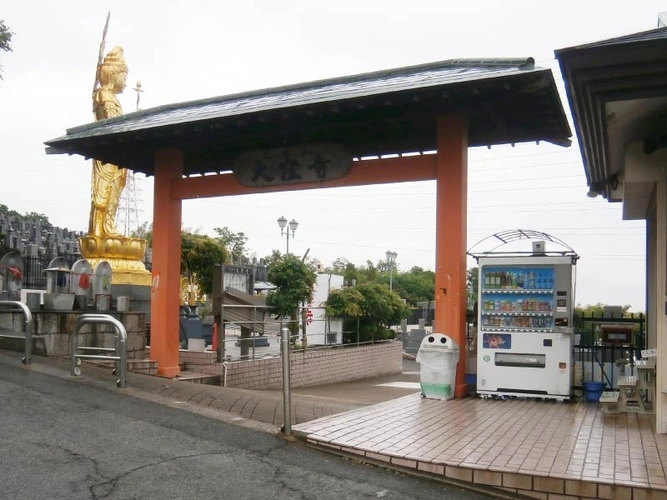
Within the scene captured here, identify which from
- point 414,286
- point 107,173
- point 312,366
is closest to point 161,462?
point 312,366

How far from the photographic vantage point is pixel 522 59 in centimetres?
816

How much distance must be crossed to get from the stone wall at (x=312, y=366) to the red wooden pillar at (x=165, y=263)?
105 cm

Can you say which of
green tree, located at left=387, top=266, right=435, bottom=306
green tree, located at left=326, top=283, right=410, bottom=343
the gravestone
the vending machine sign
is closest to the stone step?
the gravestone

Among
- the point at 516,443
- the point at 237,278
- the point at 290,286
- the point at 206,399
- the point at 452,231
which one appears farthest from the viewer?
the point at 290,286

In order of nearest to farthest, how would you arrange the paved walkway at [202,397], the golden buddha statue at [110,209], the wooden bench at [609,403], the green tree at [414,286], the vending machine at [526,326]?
the paved walkway at [202,397] → the wooden bench at [609,403] → the vending machine at [526,326] → the golden buddha statue at [110,209] → the green tree at [414,286]

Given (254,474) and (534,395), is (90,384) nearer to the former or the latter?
(254,474)

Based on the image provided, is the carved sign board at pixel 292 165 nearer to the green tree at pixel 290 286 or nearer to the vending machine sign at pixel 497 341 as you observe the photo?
the vending machine sign at pixel 497 341

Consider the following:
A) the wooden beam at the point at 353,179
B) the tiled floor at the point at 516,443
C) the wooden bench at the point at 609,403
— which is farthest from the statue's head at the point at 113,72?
the wooden bench at the point at 609,403

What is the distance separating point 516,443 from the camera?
624 centimetres

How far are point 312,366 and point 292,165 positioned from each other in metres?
6.29

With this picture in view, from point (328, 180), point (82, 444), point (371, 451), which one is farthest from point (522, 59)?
point (82, 444)

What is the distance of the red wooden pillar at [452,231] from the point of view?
31.3 feet

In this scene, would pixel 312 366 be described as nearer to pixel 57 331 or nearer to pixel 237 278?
pixel 237 278

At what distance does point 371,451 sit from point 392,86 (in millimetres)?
5004
